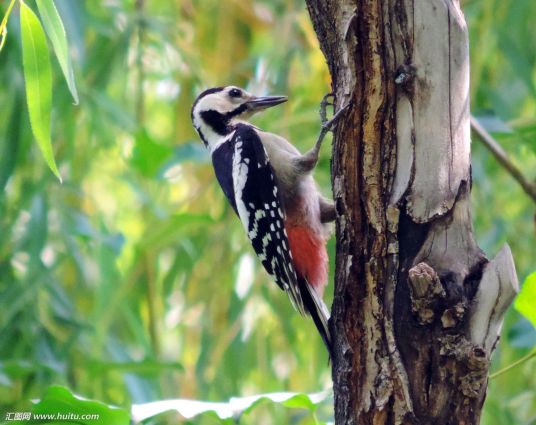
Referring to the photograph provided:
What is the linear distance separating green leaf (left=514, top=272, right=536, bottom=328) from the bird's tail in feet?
2.95

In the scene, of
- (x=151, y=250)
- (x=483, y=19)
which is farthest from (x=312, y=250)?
(x=483, y=19)

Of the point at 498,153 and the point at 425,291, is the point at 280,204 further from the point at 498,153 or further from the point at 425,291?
the point at 425,291

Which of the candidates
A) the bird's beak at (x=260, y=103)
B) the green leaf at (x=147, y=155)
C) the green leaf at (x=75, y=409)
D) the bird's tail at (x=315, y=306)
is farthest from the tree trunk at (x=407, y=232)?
the bird's beak at (x=260, y=103)

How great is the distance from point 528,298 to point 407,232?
10.9 inches

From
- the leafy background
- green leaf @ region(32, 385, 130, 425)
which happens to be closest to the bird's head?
the leafy background

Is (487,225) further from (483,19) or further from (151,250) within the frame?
(151,250)

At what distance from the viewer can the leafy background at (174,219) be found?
3.28 meters

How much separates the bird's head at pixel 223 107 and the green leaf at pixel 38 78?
1455 millimetres

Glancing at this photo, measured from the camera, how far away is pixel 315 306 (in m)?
2.93

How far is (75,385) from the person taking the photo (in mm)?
3375

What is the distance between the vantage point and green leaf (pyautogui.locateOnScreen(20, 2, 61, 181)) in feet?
6.56

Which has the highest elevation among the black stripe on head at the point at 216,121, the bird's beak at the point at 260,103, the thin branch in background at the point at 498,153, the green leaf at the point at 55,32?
the green leaf at the point at 55,32

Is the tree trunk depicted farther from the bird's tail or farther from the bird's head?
the bird's head

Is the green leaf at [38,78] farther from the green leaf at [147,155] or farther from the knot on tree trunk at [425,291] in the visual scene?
the green leaf at [147,155]
